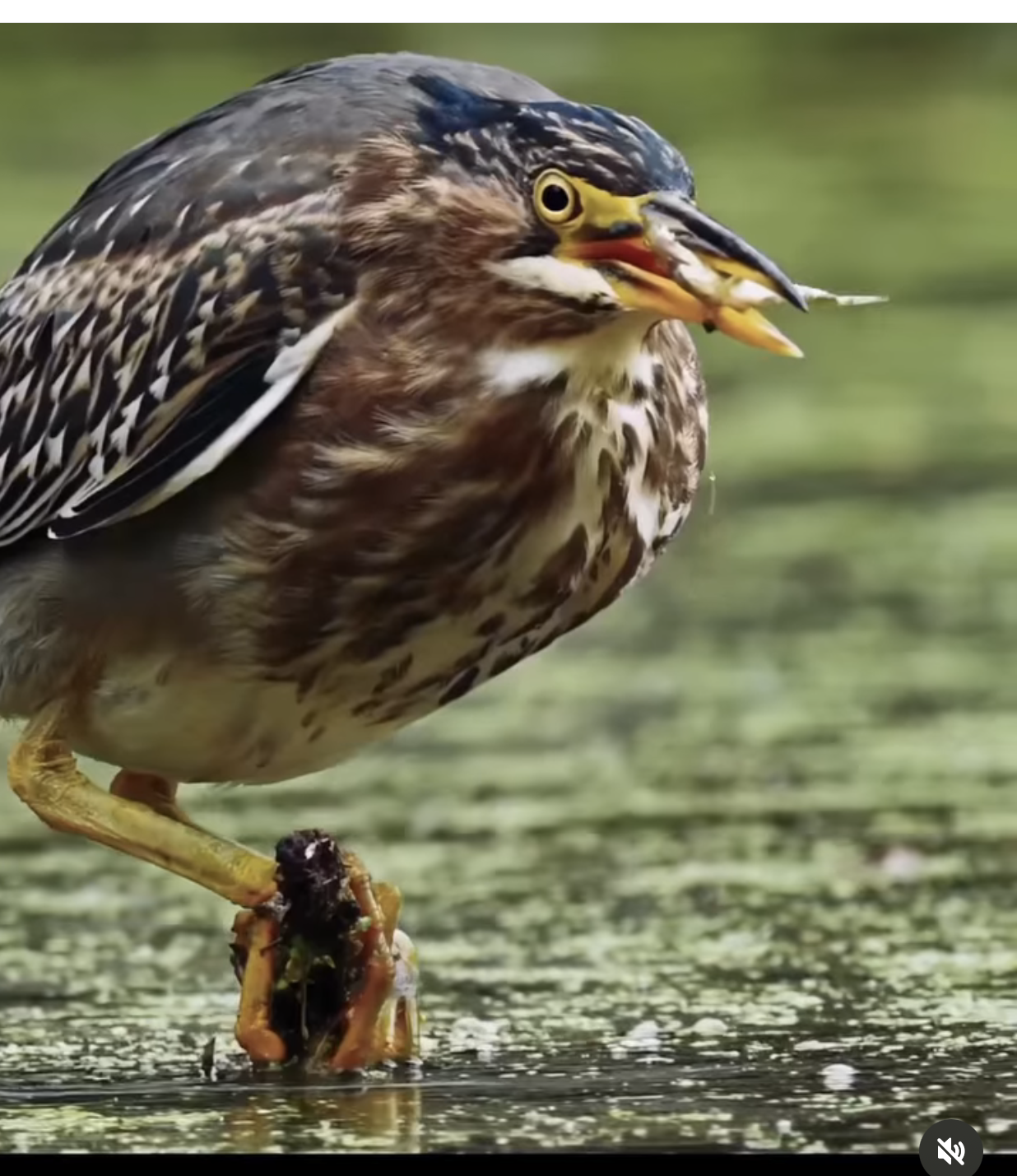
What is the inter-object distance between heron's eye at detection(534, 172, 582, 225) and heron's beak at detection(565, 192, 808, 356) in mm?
58

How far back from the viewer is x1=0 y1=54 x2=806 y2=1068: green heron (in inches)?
154

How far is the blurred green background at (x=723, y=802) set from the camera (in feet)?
12.9

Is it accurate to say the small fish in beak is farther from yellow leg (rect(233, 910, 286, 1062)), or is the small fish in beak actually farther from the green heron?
yellow leg (rect(233, 910, 286, 1062))

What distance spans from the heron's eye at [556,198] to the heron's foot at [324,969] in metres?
0.78

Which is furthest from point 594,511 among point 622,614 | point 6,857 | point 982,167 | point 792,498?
point 982,167

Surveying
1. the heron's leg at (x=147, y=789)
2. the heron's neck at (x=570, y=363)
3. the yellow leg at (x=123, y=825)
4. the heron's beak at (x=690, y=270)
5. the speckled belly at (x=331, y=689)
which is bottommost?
the yellow leg at (x=123, y=825)

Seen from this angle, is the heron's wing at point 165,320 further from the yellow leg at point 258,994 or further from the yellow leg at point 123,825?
the yellow leg at point 258,994

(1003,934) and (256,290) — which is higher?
(256,290)

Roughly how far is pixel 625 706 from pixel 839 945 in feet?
5.66

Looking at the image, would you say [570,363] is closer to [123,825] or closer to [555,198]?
[555,198]

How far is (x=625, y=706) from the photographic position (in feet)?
21.4

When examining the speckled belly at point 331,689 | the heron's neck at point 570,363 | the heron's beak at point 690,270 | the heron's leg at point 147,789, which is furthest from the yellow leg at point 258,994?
the heron's beak at point 690,270

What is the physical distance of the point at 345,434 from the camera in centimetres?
399

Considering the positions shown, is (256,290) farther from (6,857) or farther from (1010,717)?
(1010,717)
